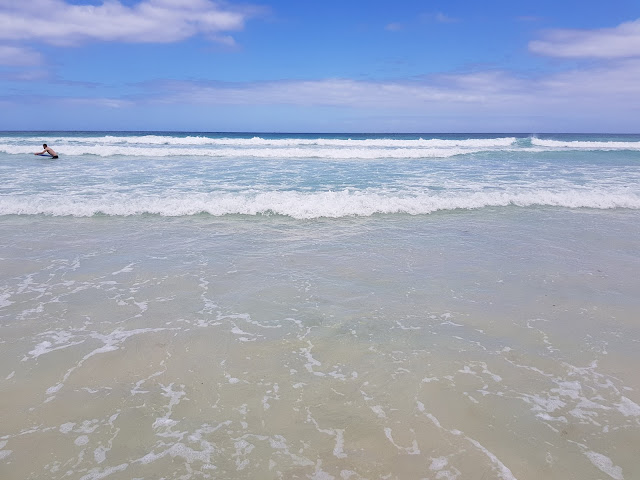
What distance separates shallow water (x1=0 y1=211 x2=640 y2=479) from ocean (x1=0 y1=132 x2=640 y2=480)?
0.07 feet

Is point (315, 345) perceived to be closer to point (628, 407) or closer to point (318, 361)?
point (318, 361)

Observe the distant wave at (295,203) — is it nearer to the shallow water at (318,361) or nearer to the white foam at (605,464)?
the shallow water at (318,361)

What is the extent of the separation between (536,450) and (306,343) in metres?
2.40

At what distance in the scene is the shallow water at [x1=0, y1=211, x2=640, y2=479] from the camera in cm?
316

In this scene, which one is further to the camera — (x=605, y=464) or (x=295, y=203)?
(x=295, y=203)

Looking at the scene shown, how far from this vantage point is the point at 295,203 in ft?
36.9

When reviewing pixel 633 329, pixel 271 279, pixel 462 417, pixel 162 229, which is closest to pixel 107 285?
pixel 271 279

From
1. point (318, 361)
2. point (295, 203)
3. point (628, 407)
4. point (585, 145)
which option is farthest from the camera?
point (585, 145)

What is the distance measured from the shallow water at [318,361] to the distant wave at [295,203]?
2729 millimetres

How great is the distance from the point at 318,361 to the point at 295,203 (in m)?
7.27

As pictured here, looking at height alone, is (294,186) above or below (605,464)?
above

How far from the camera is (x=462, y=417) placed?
356 cm

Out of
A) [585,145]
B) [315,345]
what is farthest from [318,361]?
[585,145]

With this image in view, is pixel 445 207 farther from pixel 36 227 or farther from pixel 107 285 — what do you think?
pixel 36 227
